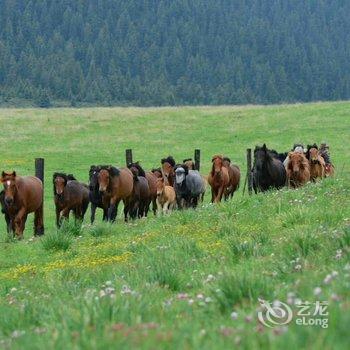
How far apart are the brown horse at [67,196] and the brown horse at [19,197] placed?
1.22 metres

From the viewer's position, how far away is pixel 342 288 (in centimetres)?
460

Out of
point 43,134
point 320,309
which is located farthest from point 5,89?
point 320,309

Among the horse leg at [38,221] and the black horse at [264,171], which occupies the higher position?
the black horse at [264,171]

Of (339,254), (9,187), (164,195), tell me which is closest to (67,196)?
(9,187)

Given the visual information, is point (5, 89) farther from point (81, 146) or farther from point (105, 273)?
point (105, 273)

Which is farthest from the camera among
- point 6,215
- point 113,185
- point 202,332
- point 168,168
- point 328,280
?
point 168,168

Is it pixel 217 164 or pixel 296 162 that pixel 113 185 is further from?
pixel 296 162

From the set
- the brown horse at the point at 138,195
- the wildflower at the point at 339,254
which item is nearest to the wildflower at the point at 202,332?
the wildflower at the point at 339,254

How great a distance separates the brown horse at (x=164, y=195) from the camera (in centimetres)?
2827
